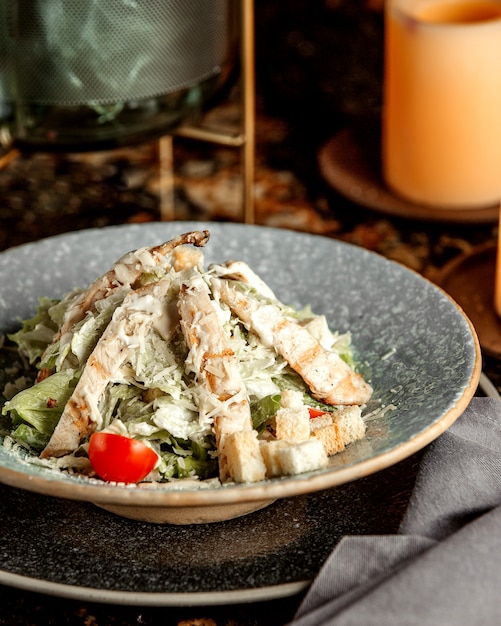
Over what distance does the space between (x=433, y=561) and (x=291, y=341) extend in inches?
14.3

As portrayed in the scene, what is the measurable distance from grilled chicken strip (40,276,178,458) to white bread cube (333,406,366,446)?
0.26m

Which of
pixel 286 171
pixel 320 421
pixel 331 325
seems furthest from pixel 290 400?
pixel 286 171

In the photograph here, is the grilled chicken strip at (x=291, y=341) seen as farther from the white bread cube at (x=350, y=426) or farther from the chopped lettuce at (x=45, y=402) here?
the chopped lettuce at (x=45, y=402)

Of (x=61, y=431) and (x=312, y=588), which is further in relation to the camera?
(x=61, y=431)

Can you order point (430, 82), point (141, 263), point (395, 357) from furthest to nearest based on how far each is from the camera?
point (430, 82), point (395, 357), point (141, 263)

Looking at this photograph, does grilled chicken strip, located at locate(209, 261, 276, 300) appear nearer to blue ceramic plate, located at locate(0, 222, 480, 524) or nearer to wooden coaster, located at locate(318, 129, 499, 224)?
blue ceramic plate, located at locate(0, 222, 480, 524)

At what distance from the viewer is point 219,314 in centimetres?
127

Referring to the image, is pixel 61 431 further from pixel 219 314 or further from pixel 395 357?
pixel 395 357

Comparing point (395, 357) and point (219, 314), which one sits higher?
point (219, 314)

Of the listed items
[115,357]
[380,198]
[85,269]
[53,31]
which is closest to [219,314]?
[115,357]

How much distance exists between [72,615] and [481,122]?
1.39 m

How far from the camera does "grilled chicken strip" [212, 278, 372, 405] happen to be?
51.4 inches

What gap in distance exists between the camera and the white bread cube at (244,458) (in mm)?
1145

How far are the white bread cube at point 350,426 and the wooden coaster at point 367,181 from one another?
960 mm
